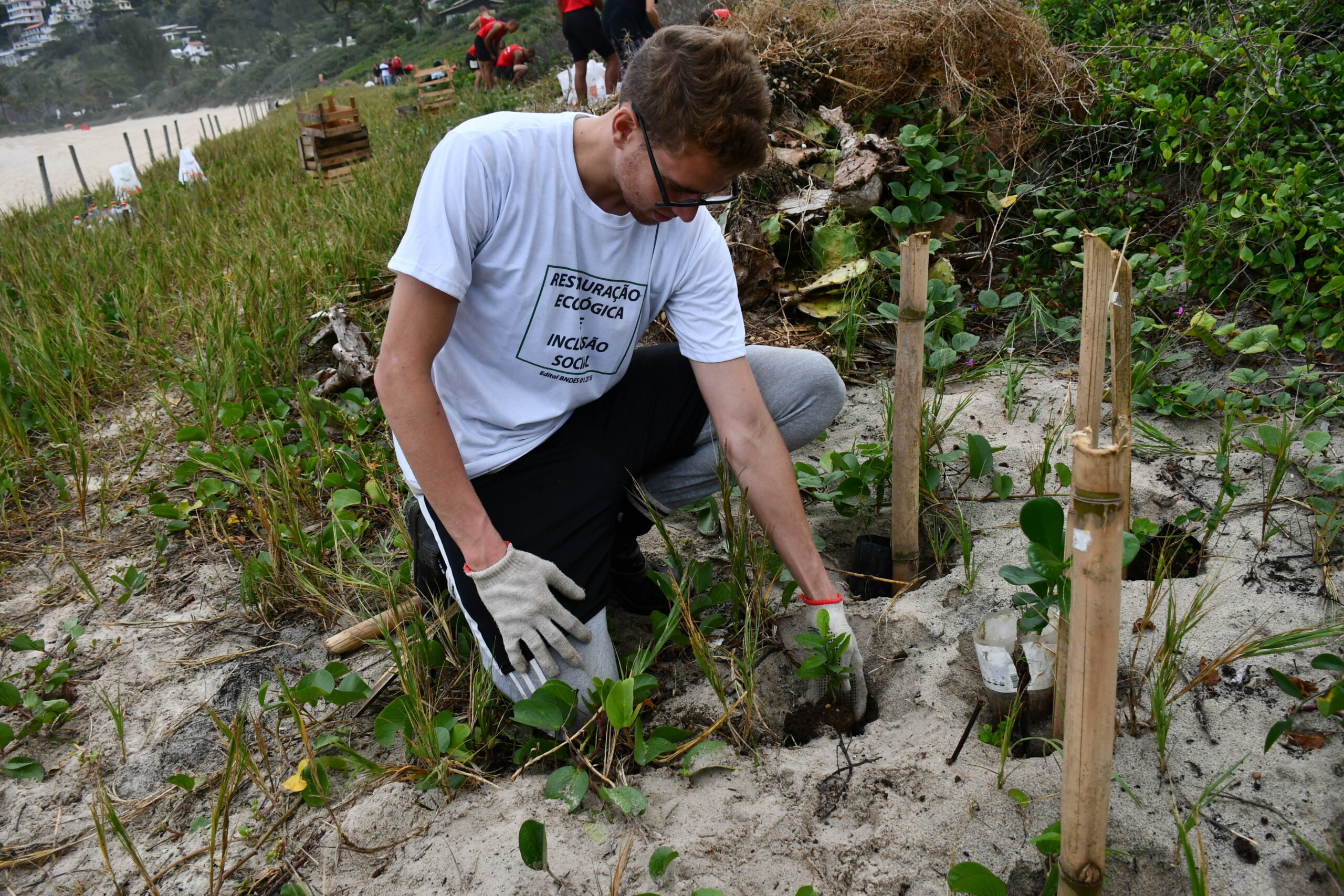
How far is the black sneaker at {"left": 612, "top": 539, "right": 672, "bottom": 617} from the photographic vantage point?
2.06 meters

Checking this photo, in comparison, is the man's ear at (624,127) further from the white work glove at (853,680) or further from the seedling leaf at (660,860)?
the seedling leaf at (660,860)

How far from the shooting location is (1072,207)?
9.80 feet

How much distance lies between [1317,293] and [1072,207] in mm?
936

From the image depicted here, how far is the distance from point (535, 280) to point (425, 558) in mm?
692

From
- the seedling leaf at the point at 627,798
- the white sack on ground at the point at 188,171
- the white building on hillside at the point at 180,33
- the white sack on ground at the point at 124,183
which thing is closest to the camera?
the seedling leaf at the point at 627,798

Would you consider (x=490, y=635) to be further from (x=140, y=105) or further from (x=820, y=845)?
(x=140, y=105)

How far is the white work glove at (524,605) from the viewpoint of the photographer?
1.59 metres

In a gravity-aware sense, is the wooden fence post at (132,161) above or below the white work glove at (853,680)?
above

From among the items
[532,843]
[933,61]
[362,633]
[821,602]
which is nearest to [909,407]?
[821,602]

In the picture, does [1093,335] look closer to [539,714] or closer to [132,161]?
[539,714]

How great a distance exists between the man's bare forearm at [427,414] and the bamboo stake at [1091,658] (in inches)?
41.4

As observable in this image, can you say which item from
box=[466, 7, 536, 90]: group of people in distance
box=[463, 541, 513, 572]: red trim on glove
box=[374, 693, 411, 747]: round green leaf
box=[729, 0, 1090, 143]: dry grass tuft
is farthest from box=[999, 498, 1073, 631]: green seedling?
box=[466, 7, 536, 90]: group of people in distance

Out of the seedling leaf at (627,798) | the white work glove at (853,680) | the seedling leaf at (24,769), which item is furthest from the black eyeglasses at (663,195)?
the seedling leaf at (24,769)

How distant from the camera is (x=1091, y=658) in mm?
910
